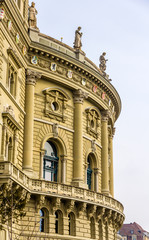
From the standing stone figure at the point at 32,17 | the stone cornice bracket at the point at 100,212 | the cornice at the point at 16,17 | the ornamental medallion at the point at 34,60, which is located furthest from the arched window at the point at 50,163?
the standing stone figure at the point at 32,17

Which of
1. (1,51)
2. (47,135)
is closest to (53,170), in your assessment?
(47,135)

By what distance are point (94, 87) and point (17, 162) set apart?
13559 millimetres

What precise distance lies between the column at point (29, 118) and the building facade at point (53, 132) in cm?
8

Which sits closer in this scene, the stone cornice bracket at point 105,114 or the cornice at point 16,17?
the cornice at point 16,17

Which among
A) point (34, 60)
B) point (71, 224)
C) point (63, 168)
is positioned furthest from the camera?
point (63, 168)

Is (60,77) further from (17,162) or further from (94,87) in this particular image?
(17,162)

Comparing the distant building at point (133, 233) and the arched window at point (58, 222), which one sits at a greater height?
the distant building at point (133, 233)

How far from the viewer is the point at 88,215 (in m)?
41.1

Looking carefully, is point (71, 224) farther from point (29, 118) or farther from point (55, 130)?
point (29, 118)

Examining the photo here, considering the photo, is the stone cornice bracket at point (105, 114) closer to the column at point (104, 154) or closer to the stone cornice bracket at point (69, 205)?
the column at point (104, 154)

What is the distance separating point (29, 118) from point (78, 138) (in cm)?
560

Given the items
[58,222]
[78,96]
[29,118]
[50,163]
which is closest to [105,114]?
[78,96]

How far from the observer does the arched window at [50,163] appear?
4084 cm

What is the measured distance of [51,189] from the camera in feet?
124
